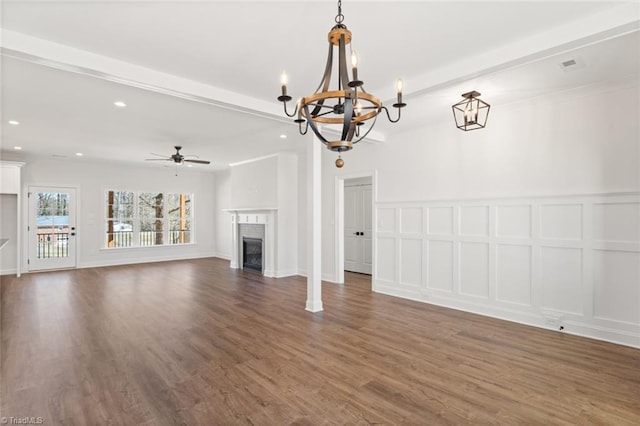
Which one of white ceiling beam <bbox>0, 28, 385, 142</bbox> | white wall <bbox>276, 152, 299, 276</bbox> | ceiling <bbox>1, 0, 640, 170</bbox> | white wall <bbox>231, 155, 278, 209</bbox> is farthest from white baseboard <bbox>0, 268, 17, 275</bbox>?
white ceiling beam <bbox>0, 28, 385, 142</bbox>

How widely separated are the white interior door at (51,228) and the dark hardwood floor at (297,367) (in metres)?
3.45

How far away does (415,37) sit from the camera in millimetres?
2748

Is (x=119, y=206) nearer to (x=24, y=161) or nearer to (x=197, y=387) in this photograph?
(x=24, y=161)

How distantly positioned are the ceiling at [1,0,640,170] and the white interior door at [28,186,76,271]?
4.46 meters

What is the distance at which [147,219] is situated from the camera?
9.66 meters

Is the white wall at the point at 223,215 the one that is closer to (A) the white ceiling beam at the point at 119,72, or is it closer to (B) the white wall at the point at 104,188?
(B) the white wall at the point at 104,188

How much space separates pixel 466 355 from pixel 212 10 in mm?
3707

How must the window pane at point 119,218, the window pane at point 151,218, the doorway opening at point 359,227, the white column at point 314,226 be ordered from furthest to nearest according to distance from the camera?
the window pane at point 151,218 → the window pane at point 119,218 → the doorway opening at point 359,227 → the white column at point 314,226

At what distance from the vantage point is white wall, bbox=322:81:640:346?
3.55 m

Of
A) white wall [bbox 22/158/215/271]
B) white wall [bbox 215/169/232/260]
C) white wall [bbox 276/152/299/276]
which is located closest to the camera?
white wall [bbox 276/152/299/276]

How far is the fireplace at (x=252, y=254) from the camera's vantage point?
312 inches

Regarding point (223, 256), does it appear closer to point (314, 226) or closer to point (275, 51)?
point (314, 226)

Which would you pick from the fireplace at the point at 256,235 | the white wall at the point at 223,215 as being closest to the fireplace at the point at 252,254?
the fireplace at the point at 256,235

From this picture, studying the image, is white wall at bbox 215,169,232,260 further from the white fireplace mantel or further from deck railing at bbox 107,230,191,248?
the white fireplace mantel
